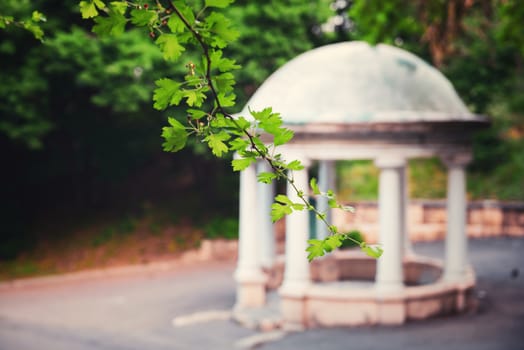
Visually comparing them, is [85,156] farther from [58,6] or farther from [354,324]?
[354,324]

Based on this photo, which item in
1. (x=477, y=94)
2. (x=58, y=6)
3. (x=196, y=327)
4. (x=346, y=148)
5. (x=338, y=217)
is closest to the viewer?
(x=346, y=148)

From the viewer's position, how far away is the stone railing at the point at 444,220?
23688 mm

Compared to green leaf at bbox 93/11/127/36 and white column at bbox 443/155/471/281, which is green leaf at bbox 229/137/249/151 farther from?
white column at bbox 443/155/471/281

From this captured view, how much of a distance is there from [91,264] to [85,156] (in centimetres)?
611

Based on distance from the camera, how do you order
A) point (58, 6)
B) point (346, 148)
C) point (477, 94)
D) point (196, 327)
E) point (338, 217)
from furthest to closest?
point (338, 217), point (477, 94), point (58, 6), point (196, 327), point (346, 148)

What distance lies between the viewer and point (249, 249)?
44.9ft

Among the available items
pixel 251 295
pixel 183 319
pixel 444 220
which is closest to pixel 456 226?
pixel 251 295

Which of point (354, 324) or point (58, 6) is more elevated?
point (58, 6)

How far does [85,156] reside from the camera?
82.9 ft

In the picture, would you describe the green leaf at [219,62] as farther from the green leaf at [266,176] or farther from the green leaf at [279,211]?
the green leaf at [279,211]

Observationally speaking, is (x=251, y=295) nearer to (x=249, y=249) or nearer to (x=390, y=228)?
(x=249, y=249)

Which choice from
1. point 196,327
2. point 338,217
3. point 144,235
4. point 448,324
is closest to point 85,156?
point 144,235

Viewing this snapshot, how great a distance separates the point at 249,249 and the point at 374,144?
139 inches

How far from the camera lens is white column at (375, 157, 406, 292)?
12.5 meters
